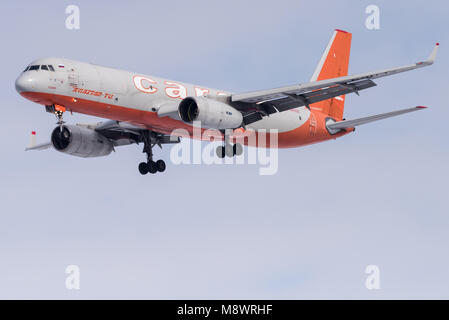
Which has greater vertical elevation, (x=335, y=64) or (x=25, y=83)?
(x=335, y=64)

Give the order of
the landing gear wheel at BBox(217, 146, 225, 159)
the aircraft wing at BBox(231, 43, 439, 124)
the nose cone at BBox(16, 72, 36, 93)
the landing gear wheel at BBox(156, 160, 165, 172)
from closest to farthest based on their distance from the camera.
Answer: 1. the nose cone at BBox(16, 72, 36, 93)
2. the aircraft wing at BBox(231, 43, 439, 124)
3. the landing gear wheel at BBox(217, 146, 225, 159)
4. the landing gear wheel at BBox(156, 160, 165, 172)

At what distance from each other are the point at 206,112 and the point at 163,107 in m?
2.77

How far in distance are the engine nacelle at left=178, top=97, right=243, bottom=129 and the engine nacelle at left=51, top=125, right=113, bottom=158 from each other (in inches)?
320

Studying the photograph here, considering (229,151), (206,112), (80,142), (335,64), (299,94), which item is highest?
(335,64)

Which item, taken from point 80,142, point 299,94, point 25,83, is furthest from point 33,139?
point 299,94

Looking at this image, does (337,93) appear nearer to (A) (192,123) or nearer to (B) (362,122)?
(B) (362,122)

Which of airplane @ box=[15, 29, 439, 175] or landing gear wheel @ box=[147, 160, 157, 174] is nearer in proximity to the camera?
airplane @ box=[15, 29, 439, 175]

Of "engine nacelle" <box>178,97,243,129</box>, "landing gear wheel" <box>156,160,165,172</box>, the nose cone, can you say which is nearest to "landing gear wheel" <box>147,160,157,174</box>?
"landing gear wheel" <box>156,160,165,172</box>

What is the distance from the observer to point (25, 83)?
146 ft

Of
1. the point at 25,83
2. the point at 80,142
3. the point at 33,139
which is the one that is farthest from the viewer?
the point at 33,139

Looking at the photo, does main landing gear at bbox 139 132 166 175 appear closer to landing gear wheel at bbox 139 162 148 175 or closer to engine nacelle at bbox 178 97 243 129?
landing gear wheel at bbox 139 162 148 175

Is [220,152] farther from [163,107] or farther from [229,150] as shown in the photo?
[163,107]

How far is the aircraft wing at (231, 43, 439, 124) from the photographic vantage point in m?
45.9

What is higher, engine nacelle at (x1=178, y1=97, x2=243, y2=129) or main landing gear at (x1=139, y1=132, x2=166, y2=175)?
engine nacelle at (x1=178, y1=97, x2=243, y2=129)
